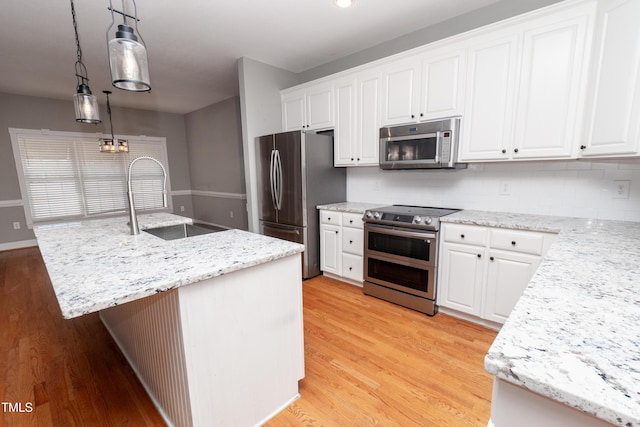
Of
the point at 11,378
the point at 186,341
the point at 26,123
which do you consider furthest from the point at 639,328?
the point at 26,123

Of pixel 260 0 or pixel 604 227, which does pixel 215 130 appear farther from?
pixel 604 227

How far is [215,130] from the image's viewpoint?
233 inches

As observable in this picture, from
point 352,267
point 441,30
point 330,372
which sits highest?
point 441,30

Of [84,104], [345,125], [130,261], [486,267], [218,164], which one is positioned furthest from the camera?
[218,164]

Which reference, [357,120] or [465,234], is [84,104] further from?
[465,234]

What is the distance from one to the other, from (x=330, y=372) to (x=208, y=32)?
10.7 feet

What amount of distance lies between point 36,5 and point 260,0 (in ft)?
5.98

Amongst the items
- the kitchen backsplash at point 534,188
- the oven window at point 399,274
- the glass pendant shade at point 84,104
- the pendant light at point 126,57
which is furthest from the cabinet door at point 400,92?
the glass pendant shade at point 84,104

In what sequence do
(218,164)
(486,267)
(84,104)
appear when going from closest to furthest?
(84,104) < (486,267) < (218,164)

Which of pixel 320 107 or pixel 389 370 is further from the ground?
pixel 320 107

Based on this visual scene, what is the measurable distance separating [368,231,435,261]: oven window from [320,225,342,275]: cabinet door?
509 mm

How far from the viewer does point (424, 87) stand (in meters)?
2.62

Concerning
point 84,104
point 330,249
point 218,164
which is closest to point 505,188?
point 330,249

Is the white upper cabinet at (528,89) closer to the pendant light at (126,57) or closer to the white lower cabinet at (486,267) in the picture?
the white lower cabinet at (486,267)
